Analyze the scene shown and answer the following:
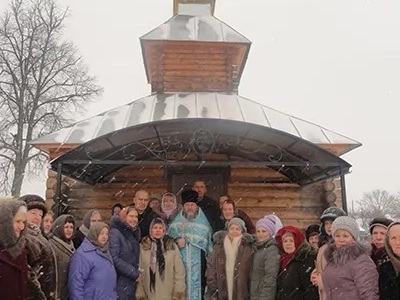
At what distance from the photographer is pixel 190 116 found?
7.74m

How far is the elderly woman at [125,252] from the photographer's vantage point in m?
A: 4.82

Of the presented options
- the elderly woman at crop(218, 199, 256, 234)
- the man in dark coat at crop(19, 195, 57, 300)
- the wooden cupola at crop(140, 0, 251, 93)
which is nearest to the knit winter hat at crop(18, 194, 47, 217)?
the man in dark coat at crop(19, 195, 57, 300)

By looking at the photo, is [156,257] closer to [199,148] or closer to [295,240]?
[295,240]

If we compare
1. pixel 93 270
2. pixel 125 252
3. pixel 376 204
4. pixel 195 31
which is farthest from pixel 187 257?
pixel 376 204

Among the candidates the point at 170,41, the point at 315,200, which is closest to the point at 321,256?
the point at 315,200

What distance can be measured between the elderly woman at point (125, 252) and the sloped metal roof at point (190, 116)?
275cm

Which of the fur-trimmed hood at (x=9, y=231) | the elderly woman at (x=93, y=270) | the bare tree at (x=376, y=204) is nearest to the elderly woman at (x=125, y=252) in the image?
the elderly woman at (x=93, y=270)

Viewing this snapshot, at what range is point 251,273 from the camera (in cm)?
484

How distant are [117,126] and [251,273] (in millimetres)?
3730

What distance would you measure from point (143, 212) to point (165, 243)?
0.75 metres

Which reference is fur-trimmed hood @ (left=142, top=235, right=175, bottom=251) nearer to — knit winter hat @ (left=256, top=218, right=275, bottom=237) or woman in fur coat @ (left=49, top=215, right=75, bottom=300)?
woman in fur coat @ (left=49, top=215, right=75, bottom=300)

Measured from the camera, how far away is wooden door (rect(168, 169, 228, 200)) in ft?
28.4

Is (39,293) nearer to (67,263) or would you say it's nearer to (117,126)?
(67,263)

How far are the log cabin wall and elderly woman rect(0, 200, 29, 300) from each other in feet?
16.9
